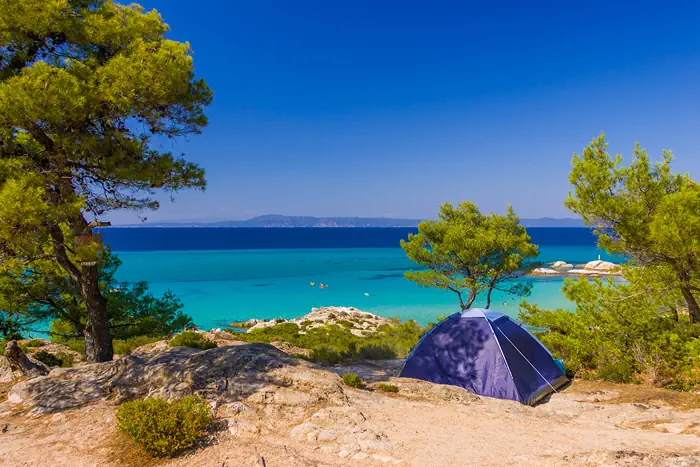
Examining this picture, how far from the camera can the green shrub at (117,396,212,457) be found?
5.74m

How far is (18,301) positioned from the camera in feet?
41.9

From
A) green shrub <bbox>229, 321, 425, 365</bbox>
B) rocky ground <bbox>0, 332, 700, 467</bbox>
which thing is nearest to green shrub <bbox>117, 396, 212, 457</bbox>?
rocky ground <bbox>0, 332, 700, 467</bbox>

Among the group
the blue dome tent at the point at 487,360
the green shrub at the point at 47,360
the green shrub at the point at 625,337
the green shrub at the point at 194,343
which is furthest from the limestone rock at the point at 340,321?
the green shrub at the point at 625,337

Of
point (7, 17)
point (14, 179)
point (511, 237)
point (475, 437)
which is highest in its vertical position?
point (7, 17)

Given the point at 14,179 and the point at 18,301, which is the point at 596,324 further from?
the point at 18,301

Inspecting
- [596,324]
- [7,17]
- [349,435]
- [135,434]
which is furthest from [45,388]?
[596,324]

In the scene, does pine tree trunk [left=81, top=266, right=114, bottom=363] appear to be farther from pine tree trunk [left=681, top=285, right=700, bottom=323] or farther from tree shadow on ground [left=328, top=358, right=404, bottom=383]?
pine tree trunk [left=681, top=285, right=700, bottom=323]

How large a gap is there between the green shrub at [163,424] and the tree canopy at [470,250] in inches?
608

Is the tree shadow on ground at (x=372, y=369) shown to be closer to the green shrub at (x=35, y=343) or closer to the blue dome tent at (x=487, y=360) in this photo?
the blue dome tent at (x=487, y=360)

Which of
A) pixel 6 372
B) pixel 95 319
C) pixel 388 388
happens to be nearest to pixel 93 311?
pixel 95 319

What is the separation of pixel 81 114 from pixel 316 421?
743 cm

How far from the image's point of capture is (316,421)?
22.2 ft

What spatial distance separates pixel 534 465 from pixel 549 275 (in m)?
69.1

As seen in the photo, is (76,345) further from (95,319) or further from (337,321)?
(337,321)
